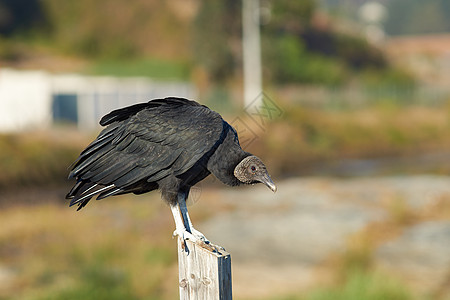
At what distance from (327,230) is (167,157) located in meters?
8.77

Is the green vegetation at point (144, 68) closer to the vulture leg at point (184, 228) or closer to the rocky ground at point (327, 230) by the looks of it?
the rocky ground at point (327, 230)

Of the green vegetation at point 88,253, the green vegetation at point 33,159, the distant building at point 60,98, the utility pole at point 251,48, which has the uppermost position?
the utility pole at point 251,48

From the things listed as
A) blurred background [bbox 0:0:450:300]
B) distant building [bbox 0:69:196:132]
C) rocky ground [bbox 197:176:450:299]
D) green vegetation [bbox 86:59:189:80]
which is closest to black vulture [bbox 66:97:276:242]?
blurred background [bbox 0:0:450:300]

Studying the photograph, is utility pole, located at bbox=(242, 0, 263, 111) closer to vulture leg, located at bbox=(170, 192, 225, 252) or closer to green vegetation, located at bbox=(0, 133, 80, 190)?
green vegetation, located at bbox=(0, 133, 80, 190)

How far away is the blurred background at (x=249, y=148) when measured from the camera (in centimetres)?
884

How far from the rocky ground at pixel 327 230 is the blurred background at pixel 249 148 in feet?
0.16

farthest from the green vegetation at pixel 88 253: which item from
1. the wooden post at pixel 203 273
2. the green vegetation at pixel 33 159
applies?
the wooden post at pixel 203 273

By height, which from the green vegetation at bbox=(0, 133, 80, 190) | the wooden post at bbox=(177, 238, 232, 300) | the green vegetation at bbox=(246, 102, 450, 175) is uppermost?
the green vegetation at bbox=(246, 102, 450, 175)

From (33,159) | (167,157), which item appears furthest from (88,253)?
(167,157)

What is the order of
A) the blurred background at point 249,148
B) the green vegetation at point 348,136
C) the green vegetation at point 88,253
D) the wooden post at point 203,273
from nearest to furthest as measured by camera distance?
the wooden post at point 203,273
the green vegetation at point 88,253
the blurred background at point 249,148
the green vegetation at point 348,136

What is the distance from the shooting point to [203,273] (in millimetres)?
2891

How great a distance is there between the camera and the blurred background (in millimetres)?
8844

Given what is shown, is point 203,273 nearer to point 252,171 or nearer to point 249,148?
point 252,171

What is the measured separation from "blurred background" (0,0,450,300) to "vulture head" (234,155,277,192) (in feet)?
1.61
